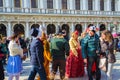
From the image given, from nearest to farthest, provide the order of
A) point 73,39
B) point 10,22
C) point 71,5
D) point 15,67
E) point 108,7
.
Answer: point 15,67
point 73,39
point 10,22
point 71,5
point 108,7

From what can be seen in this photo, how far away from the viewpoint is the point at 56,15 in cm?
3566

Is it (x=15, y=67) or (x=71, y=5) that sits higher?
(x=71, y=5)

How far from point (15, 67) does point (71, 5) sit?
29.1 metres

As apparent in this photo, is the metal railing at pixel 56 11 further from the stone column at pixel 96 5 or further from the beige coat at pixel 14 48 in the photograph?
the beige coat at pixel 14 48

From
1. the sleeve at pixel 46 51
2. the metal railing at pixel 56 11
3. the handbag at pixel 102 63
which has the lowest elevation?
the handbag at pixel 102 63

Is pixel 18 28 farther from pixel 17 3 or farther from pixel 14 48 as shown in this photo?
pixel 14 48

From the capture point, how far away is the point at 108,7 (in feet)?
133

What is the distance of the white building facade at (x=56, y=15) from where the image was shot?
3331 centimetres

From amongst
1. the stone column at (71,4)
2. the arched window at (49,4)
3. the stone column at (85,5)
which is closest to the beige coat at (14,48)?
the arched window at (49,4)

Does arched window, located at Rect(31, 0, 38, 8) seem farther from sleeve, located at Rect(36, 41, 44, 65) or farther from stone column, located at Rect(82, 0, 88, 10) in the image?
sleeve, located at Rect(36, 41, 44, 65)

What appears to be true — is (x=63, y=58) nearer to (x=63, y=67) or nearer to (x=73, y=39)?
(x=63, y=67)

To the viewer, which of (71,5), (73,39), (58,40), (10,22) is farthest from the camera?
(71,5)

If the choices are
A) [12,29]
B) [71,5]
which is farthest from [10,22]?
[71,5]

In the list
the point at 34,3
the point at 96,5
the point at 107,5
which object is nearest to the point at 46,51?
the point at 34,3
